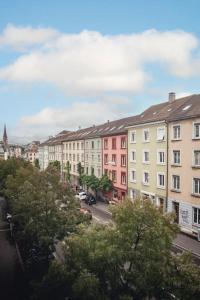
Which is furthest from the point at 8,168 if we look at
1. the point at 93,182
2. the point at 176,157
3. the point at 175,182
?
the point at 176,157

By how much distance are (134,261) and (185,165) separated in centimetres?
2257

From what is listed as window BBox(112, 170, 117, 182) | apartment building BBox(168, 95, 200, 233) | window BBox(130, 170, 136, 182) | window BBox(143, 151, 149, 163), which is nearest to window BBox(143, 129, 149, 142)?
window BBox(143, 151, 149, 163)

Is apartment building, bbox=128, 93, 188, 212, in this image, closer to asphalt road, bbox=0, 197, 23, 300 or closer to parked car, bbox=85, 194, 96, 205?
parked car, bbox=85, 194, 96, 205

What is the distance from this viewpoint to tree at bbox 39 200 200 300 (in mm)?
12305

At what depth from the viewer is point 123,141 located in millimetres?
50219

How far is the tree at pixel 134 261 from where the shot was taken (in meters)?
12.3

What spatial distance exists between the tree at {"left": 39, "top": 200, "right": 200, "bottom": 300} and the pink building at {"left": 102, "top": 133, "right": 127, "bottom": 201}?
116ft

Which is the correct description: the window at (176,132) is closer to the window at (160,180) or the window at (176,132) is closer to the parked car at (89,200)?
the window at (160,180)

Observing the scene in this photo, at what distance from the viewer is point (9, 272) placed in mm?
24062

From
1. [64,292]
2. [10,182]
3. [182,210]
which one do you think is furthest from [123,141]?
[64,292]

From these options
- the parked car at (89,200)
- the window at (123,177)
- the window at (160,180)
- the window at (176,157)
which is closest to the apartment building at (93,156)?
the parked car at (89,200)

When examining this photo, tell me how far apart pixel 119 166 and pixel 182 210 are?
60.4 ft

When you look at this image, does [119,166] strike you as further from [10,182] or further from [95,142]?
[10,182]

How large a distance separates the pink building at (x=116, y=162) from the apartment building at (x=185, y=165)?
1357cm
